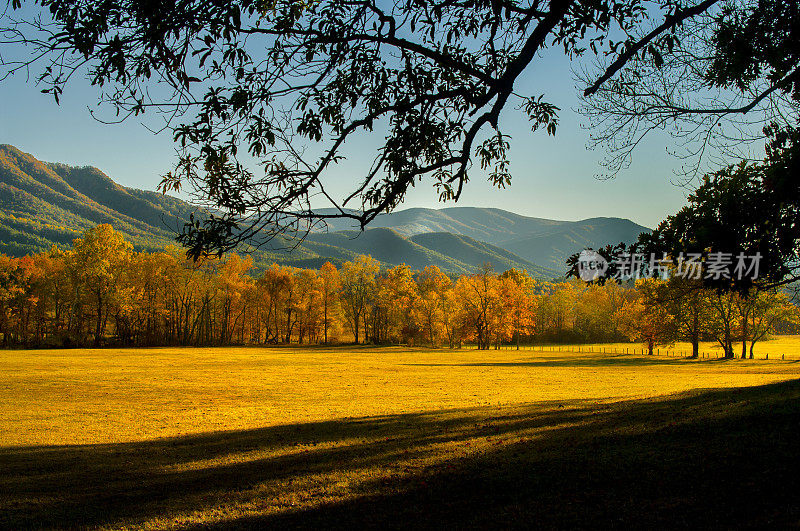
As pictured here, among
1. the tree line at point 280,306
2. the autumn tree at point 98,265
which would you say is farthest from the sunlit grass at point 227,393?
the autumn tree at point 98,265

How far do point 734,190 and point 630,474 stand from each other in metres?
7.72

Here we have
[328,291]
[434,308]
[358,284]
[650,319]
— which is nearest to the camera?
[650,319]

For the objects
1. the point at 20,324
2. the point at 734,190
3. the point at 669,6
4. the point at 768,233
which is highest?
the point at 669,6

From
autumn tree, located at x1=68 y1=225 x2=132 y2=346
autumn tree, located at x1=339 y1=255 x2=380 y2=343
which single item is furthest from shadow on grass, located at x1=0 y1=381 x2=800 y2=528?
autumn tree, located at x1=339 y1=255 x2=380 y2=343

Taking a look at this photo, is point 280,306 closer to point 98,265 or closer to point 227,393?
point 98,265

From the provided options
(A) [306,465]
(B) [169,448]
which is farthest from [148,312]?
(A) [306,465]

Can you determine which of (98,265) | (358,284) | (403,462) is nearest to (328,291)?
(358,284)

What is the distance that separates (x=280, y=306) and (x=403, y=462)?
7299cm

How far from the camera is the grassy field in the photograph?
6.45 m

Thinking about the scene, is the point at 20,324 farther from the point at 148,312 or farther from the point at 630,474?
the point at 630,474

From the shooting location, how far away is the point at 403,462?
970cm

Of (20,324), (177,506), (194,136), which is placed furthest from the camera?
(20,324)

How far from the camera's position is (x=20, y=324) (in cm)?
6462

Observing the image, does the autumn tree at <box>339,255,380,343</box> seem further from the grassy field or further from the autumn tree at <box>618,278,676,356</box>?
the grassy field
